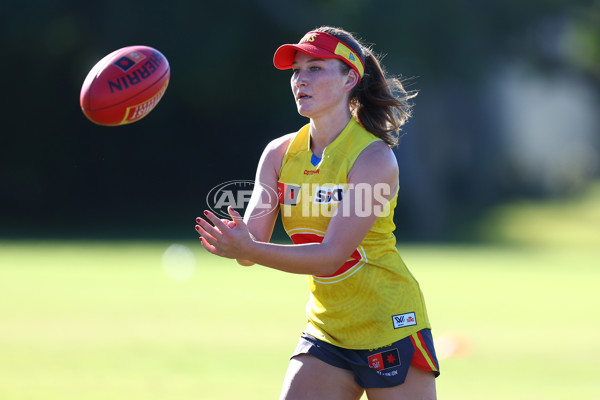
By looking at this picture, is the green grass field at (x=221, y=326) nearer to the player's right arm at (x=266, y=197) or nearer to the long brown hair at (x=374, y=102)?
the player's right arm at (x=266, y=197)

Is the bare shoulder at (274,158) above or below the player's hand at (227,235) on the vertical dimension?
above

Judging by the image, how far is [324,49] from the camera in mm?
4363

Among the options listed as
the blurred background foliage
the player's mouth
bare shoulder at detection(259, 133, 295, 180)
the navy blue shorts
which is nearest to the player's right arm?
bare shoulder at detection(259, 133, 295, 180)

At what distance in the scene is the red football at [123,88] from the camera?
5020 mm

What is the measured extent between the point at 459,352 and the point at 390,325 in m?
4.86

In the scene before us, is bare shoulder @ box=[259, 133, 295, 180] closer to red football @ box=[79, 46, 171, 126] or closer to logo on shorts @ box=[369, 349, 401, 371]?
red football @ box=[79, 46, 171, 126]

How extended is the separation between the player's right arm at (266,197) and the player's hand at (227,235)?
72 cm

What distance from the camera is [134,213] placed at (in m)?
26.4

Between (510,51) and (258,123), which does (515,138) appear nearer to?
(510,51)

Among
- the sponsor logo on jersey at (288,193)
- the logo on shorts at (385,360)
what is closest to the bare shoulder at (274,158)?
the sponsor logo on jersey at (288,193)

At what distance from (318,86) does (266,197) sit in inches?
23.9

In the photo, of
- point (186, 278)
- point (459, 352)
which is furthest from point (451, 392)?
point (186, 278)

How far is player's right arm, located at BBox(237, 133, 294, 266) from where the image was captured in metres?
4.53

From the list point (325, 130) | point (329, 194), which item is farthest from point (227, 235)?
point (325, 130)
